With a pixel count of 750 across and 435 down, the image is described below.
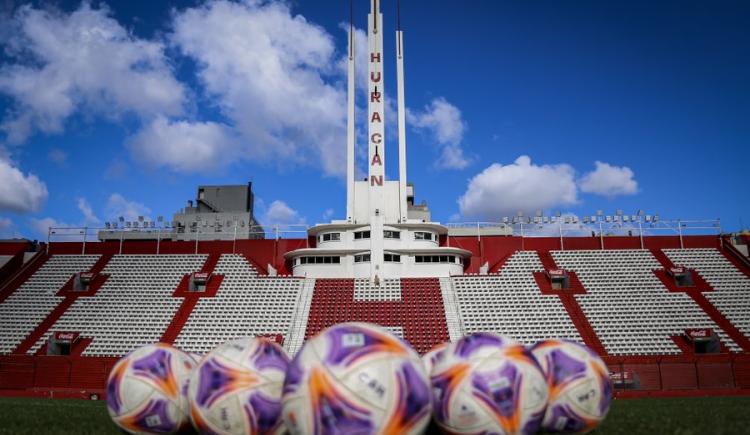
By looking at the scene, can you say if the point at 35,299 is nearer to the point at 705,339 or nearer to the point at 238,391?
the point at 238,391

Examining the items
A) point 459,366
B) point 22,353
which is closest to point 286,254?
point 22,353

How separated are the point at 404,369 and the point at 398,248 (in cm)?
3578

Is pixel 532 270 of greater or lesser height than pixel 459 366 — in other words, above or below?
above

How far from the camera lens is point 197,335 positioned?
117 feet

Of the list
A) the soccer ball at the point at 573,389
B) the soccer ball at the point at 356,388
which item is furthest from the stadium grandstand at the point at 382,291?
the soccer ball at the point at 356,388

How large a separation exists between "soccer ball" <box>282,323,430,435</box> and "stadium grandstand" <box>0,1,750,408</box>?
78.2ft

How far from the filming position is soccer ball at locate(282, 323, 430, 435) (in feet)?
24.9

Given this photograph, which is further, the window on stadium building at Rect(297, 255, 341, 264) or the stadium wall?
the stadium wall

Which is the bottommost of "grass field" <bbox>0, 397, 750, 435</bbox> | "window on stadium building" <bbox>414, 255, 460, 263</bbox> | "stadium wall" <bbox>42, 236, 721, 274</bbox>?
"grass field" <bbox>0, 397, 750, 435</bbox>

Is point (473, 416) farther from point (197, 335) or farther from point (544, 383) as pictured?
point (197, 335)

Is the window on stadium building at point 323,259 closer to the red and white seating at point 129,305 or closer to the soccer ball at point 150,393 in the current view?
the red and white seating at point 129,305

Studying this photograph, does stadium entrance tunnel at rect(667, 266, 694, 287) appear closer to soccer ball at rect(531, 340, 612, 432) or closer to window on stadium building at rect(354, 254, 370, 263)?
window on stadium building at rect(354, 254, 370, 263)

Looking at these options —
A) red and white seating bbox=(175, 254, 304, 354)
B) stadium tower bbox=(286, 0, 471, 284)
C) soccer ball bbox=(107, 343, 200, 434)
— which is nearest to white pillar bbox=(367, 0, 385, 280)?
stadium tower bbox=(286, 0, 471, 284)

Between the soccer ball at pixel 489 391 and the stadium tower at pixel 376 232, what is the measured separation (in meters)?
33.3
